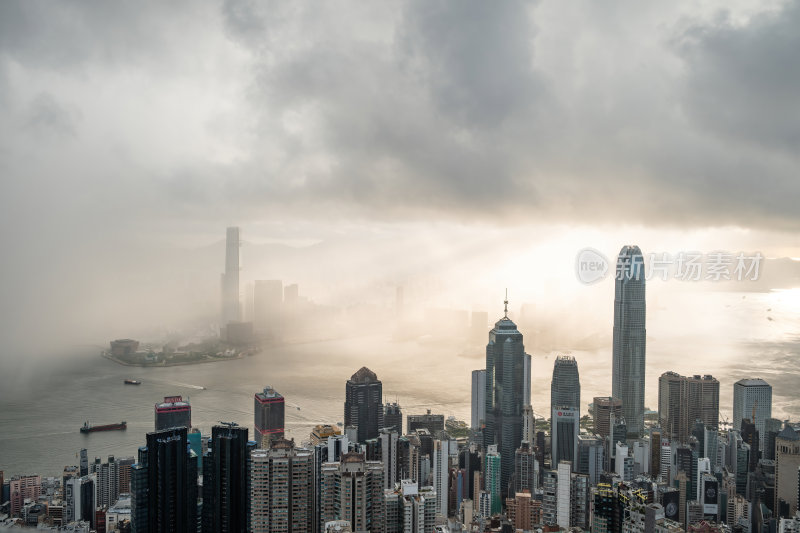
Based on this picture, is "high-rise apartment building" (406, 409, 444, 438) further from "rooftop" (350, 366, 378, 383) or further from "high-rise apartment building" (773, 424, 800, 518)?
"high-rise apartment building" (773, 424, 800, 518)

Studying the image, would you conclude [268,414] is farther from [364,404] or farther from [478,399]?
[478,399]

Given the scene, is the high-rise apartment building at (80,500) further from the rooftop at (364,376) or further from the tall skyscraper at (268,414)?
the rooftop at (364,376)

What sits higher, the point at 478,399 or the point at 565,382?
the point at 565,382

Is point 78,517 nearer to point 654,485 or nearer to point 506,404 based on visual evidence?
point 654,485

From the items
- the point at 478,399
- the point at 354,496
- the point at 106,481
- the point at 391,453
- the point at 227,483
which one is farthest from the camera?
the point at 478,399

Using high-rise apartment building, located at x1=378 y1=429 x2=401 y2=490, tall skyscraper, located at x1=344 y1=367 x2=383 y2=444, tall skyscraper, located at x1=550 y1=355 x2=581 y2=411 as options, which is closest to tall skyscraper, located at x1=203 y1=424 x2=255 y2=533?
high-rise apartment building, located at x1=378 y1=429 x2=401 y2=490

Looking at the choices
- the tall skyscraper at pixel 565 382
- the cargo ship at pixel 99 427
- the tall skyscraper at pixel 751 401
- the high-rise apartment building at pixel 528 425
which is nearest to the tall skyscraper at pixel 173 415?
the cargo ship at pixel 99 427

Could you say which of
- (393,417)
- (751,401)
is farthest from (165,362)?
(751,401)
